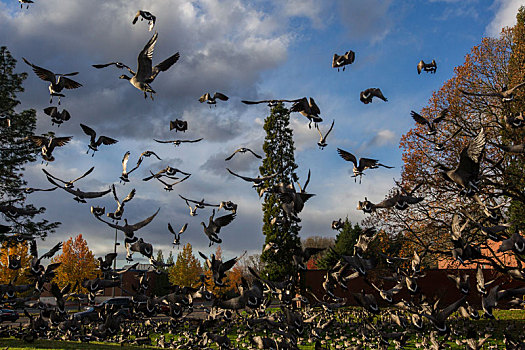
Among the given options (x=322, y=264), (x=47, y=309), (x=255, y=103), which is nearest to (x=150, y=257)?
(x=255, y=103)

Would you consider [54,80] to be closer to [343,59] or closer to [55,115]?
[55,115]

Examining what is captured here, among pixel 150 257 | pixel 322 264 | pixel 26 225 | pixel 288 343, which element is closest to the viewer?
pixel 288 343

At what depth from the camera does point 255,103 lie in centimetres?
917

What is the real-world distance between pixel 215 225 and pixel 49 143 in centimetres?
529

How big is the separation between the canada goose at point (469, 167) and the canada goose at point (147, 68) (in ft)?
21.6

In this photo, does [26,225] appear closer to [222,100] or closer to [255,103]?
[222,100]

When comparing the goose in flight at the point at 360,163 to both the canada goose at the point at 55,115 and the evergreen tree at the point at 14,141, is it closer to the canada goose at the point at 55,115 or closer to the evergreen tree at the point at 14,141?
the canada goose at the point at 55,115

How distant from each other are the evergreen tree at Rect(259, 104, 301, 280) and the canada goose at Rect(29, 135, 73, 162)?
1815cm

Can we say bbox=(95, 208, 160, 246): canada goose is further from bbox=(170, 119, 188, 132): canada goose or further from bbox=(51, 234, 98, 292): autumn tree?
bbox=(51, 234, 98, 292): autumn tree

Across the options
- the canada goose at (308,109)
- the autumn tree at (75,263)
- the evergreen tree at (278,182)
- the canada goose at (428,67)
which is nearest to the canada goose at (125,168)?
the canada goose at (308,109)

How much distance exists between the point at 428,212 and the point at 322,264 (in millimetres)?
28870

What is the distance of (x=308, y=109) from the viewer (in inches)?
377

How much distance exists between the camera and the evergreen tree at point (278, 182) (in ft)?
95.6

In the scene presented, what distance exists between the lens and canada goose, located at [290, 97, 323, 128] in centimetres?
951
